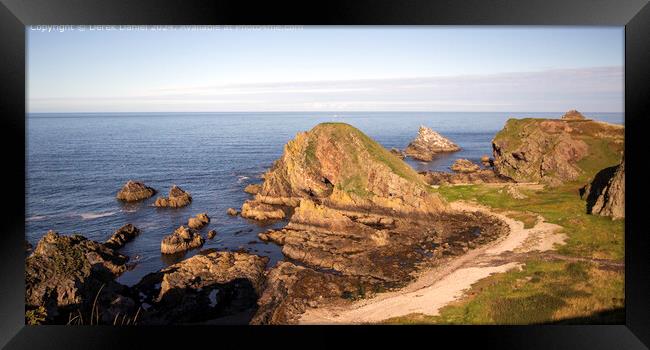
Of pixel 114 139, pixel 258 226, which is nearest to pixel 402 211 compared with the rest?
pixel 258 226

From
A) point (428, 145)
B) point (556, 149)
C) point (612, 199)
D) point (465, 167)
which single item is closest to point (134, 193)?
point (612, 199)

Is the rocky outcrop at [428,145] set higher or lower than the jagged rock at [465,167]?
higher

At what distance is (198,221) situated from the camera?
4088 centimetres

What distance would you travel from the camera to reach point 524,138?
64750 millimetres

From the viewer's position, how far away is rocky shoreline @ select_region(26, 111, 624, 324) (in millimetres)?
23672

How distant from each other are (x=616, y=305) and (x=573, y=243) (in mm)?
12943

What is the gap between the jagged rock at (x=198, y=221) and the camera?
40219 mm

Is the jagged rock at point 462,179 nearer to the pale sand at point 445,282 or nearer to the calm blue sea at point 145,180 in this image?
the calm blue sea at point 145,180
